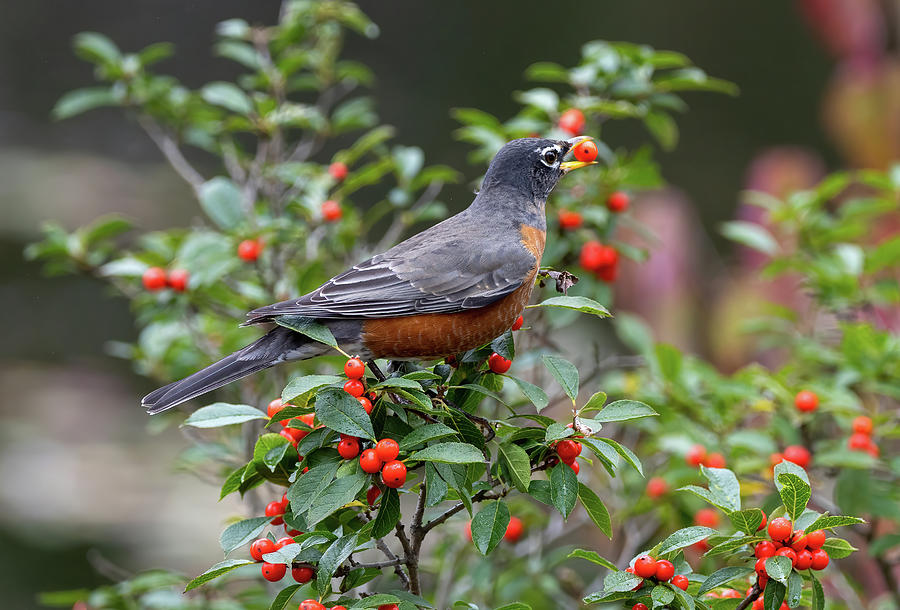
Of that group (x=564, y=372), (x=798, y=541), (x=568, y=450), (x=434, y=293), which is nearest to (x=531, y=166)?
(x=434, y=293)

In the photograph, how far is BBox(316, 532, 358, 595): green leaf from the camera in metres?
1.30

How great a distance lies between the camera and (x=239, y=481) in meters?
1.49

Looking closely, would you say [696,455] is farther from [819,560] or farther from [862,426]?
[819,560]

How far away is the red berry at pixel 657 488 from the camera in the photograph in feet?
7.95

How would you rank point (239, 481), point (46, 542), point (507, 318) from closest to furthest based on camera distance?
point (239, 481)
point (507, 318)
point (46, 542)

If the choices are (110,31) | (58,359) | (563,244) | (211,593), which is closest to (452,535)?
(211,593)

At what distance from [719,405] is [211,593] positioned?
1397 millimetres

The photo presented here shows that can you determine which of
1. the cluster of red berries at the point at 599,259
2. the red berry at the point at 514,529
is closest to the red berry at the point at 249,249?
the cluster of red berries at the point at 599,259

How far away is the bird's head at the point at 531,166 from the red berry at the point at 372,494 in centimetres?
89

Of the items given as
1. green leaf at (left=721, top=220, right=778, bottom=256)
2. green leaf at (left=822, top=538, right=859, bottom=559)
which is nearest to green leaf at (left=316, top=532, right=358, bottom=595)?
green leaf at (left=822, top=538, right=859, bottom=559)

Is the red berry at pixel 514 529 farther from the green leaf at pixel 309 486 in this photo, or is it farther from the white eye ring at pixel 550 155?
the green leaf at pixel 309 486

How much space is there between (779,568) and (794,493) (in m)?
0.12

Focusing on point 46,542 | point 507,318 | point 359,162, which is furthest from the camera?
point 359,162

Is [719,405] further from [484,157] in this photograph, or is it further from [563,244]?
[484,157]
